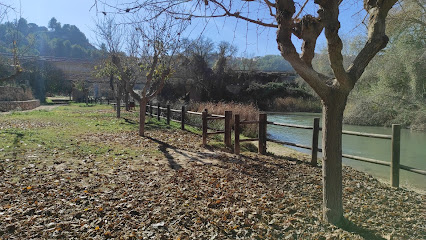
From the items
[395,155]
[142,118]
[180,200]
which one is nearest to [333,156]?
[180,200]

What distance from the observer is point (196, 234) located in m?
3.10

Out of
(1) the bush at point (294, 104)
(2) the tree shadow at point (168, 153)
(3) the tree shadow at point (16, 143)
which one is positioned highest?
(1) the bush at point (294, 104)

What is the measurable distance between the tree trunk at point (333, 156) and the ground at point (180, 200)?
0.63 ft

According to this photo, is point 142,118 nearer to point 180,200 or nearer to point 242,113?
point 242,113

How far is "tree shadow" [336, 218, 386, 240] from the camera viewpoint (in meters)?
3.05

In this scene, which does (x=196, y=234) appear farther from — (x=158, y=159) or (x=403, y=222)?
(x=158, y=159)

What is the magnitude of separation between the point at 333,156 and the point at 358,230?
34.0 inches

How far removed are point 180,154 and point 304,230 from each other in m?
4.51

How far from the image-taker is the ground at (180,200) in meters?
3.14

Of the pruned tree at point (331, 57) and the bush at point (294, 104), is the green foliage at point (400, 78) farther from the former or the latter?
the bush at point (294, 104)

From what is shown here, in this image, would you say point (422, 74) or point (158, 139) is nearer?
point (158, 139)

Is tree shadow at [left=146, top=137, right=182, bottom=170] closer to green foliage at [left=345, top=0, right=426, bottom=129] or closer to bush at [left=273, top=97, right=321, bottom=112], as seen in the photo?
green foliage at [left=345, top=0, right=426, bottom=129]

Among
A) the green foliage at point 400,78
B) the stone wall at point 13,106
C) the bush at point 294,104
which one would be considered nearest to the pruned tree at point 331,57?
the green foliage at point 400,78

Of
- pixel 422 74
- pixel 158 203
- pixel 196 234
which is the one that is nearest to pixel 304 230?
pixel 196 234
